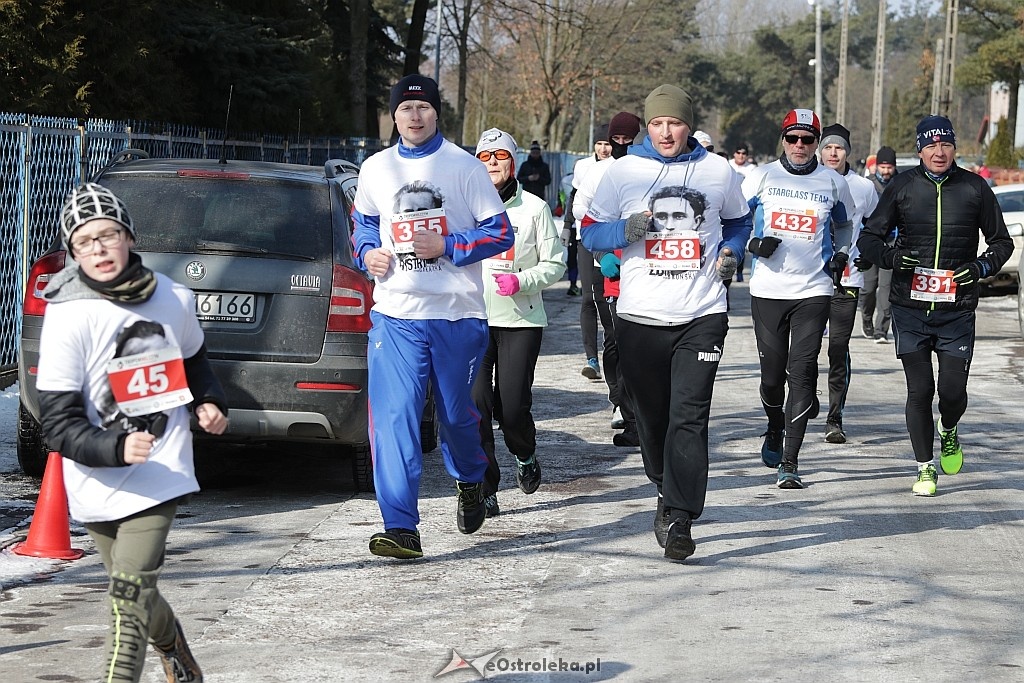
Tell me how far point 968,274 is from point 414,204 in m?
3.37

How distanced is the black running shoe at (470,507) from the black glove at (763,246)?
251cm

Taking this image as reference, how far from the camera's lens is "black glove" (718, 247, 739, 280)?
690 cm

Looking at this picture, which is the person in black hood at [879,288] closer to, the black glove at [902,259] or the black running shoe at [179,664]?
the black glove at [902,259]

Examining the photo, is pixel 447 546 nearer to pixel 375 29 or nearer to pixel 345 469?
pixel 345 469

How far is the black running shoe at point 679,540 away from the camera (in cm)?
689

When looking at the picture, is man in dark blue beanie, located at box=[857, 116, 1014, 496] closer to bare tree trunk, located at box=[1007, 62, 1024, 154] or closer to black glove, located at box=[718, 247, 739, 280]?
black glove, located at box=[718, 247, 739, 280]

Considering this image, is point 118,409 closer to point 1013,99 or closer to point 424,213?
point 424,213

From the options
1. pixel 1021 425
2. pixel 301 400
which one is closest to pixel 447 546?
pixel 301 400

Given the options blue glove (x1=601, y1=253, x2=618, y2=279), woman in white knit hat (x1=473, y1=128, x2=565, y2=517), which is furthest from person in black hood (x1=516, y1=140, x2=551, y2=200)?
blue glove (x1=601, y1=253, x2=618, y2=279)

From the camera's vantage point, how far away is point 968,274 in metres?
8.59

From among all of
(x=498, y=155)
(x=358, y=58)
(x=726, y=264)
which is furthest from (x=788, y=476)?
(x=358, y=58)

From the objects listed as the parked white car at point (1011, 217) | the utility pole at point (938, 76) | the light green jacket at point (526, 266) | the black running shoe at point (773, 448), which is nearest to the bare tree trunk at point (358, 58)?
the parked white car at point (1011, 217)

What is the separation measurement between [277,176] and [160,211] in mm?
629

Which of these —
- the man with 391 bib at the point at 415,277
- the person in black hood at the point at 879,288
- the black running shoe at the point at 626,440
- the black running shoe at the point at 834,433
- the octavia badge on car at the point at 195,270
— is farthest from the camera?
the person in black hood at the point at 879,288
